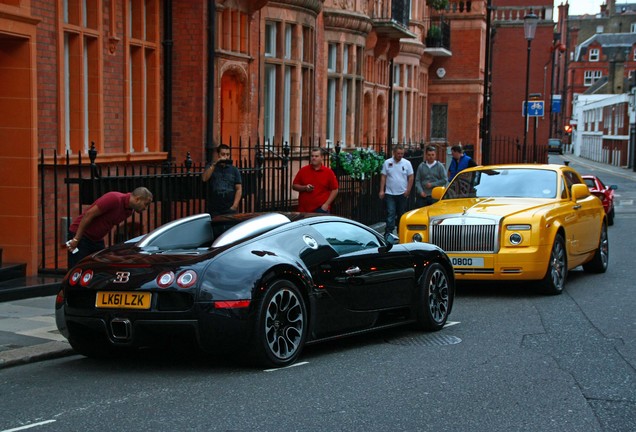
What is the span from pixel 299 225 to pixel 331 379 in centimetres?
170

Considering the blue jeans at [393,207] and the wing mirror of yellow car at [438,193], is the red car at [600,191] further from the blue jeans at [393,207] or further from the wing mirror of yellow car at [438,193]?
the wing mirror of yellow car at [438,193]

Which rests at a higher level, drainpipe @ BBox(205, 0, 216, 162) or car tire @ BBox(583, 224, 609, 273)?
drainpipe @ BBox(205, 0, 216, 162)

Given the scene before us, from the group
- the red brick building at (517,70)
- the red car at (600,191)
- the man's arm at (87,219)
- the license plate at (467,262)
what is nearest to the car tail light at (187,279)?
the man's arm at (87,219)

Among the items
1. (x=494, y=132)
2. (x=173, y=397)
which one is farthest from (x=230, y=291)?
(x=494, y=132)

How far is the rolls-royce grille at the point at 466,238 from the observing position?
40.7 feet

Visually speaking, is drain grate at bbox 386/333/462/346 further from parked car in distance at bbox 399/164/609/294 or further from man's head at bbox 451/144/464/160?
man's head at bbox 451/144/464/160

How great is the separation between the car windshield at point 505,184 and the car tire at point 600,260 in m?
1.68

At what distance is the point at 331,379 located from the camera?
7.55m

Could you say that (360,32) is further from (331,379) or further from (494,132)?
(494,132)

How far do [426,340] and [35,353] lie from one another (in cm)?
356

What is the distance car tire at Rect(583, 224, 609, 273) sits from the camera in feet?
49.3

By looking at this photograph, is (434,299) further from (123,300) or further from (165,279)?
(123,300)

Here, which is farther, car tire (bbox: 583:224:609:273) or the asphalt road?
car tire (bbox: 583:224:609:273)

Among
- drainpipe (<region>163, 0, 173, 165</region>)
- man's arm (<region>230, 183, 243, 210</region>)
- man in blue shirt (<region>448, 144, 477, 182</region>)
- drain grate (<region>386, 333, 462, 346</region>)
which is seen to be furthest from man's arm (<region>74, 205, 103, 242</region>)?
man in blue shirt (<region>448, 144, 477, 182</region>)
